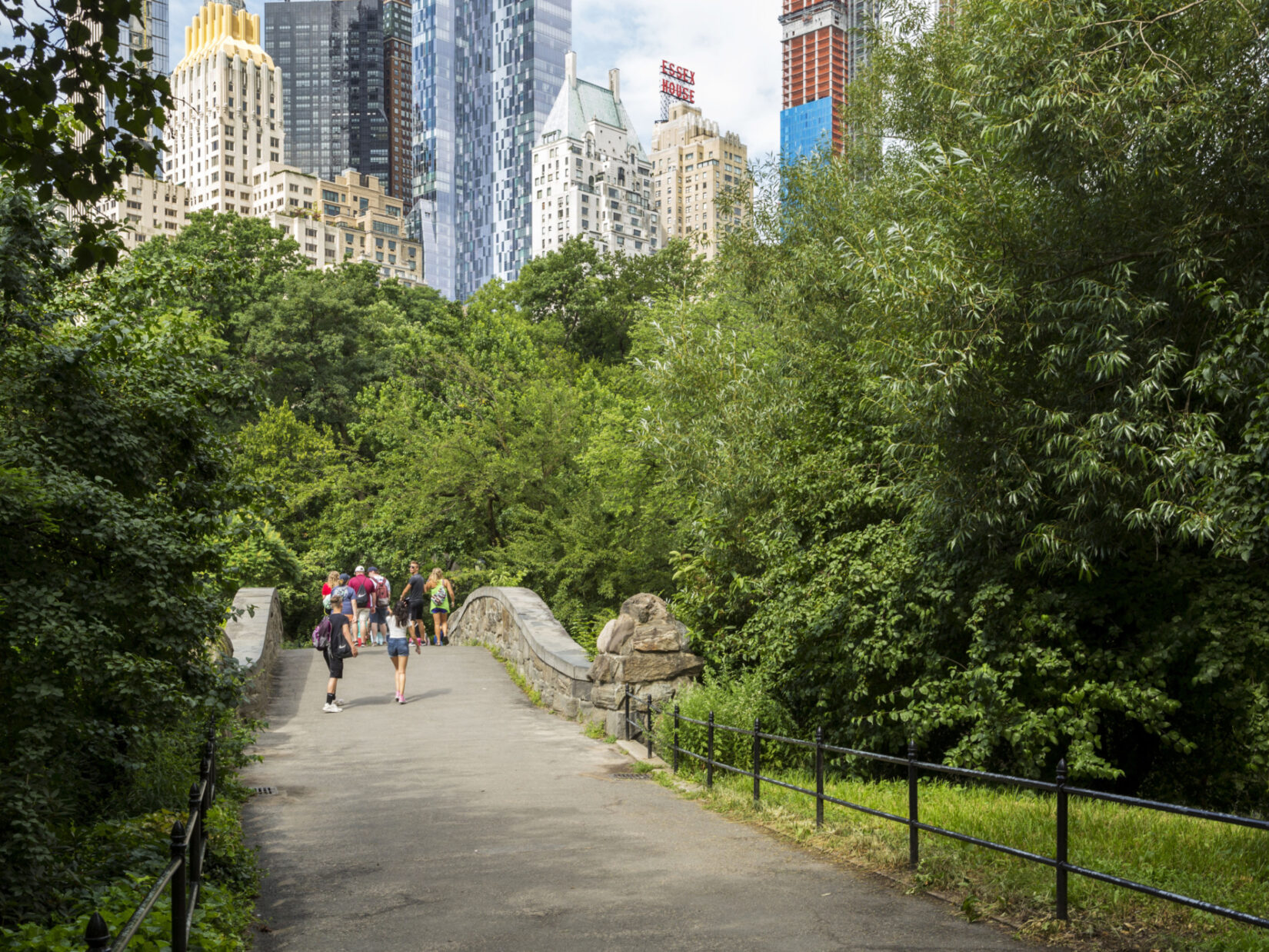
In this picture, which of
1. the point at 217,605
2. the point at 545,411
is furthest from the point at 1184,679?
the point at 545,411

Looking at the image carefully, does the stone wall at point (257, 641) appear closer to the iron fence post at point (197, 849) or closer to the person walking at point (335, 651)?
the person walking at point (335, 651)

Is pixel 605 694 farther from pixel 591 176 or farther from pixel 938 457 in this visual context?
pixel 591 176

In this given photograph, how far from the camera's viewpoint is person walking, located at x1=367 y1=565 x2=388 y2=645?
76.8ft

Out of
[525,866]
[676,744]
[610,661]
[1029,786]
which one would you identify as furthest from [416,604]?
[1029,786]

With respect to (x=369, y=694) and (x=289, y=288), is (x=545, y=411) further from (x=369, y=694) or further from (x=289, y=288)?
(x=289, y=288)

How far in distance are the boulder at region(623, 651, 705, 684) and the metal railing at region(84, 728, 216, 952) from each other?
6.43 meters

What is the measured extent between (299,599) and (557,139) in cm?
16804

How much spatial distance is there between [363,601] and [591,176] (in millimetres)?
171522

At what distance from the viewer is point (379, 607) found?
77.7 feet

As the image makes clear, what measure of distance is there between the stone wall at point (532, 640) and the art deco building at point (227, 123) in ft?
540

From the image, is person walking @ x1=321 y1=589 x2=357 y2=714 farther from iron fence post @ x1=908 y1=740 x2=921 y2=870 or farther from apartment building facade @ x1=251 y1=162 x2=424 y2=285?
apartment building facade @ x1=251 y1=162 x2=424 y2=285

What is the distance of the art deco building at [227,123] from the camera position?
17625cm

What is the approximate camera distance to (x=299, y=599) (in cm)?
3120

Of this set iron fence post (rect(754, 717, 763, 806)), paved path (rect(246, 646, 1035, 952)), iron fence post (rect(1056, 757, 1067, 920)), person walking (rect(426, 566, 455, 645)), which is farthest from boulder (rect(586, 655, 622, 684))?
person walking (rect(426, 566, 455, 645))
